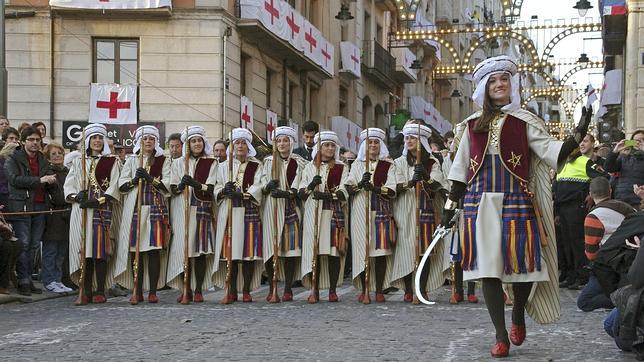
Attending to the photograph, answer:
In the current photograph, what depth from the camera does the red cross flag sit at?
898 inches

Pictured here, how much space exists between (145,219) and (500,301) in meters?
5.38

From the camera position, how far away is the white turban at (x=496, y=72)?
7145 millimetres

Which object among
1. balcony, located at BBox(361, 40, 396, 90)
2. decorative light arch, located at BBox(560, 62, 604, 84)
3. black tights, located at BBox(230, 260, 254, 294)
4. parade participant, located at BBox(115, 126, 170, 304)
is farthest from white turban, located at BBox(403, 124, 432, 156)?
balcony, located at BBox(361, 40, 396, 90)

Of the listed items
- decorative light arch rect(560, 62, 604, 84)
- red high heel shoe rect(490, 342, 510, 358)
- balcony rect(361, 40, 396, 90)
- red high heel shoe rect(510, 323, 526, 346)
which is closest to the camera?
red high heel shoe rect(490, 342, 510, 358)

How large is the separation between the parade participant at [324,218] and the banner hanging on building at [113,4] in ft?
38.8

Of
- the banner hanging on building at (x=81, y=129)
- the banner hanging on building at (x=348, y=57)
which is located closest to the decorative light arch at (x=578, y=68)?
the banner hanging on building at (x=348, y=57)

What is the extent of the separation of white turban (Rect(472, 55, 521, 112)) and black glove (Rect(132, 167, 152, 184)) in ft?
15.8

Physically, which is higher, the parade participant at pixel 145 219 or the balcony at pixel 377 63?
the balcony at pixel 377 63

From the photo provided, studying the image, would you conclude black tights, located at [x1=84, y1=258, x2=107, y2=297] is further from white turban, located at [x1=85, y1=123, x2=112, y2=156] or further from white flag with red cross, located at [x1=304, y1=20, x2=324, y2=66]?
white flag with red cross, located at [x1=304, y1=20, x2=324, y2=66]

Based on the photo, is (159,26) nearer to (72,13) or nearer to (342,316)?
(72,13)

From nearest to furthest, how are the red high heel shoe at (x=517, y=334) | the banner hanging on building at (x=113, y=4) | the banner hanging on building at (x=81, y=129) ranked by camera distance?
the red high heel shoe at (x=517, y=334) → the banner hanging on building at (x=113, y=4) → the banner hanging on building at (x=81, y=129)

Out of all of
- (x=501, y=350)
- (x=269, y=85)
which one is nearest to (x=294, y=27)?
(x=269, y=85)

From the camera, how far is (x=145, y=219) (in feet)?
37.5

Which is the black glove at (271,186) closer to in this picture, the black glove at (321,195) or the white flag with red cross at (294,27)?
the black glove at (321,195)
